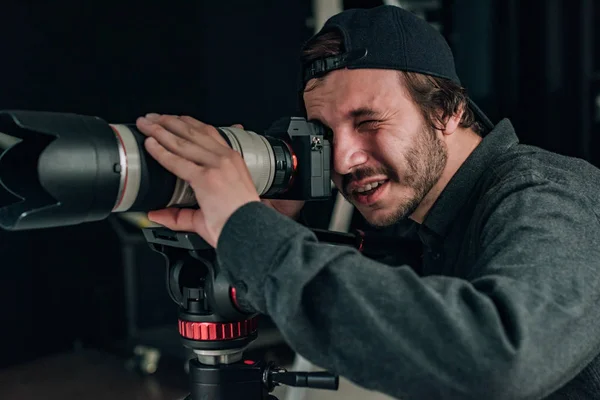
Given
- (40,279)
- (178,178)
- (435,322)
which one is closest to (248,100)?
(40,279)

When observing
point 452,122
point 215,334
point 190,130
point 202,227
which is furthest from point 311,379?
point 452,122

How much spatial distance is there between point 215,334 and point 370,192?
427mm

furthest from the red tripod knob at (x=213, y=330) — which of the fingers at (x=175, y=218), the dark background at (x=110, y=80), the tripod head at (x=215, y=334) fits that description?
the dark background at (x=110, y=80)

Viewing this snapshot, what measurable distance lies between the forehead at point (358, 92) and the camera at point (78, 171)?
0.25 metres

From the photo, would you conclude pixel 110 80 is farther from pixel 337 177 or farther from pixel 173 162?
pixel 173 162

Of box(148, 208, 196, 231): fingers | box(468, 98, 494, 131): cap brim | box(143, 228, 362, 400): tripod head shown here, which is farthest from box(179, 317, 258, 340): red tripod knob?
box(468, 98, 494, 131): cap brim

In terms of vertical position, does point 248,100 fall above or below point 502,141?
below

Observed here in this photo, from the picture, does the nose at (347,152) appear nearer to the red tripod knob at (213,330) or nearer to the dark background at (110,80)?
the red tripod knob at (213,330)

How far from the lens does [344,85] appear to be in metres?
1.18

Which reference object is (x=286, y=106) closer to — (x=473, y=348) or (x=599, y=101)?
(x=599, y=101)

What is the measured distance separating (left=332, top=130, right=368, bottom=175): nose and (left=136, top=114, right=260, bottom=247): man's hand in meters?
0.33

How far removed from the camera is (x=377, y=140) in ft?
3.85

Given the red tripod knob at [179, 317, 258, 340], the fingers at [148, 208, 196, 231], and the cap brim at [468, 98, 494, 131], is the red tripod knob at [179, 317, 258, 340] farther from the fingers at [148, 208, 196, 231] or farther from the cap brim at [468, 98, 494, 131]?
the cap brim at [468, 98, 494, 131]

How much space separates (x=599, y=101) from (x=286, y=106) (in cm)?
153
